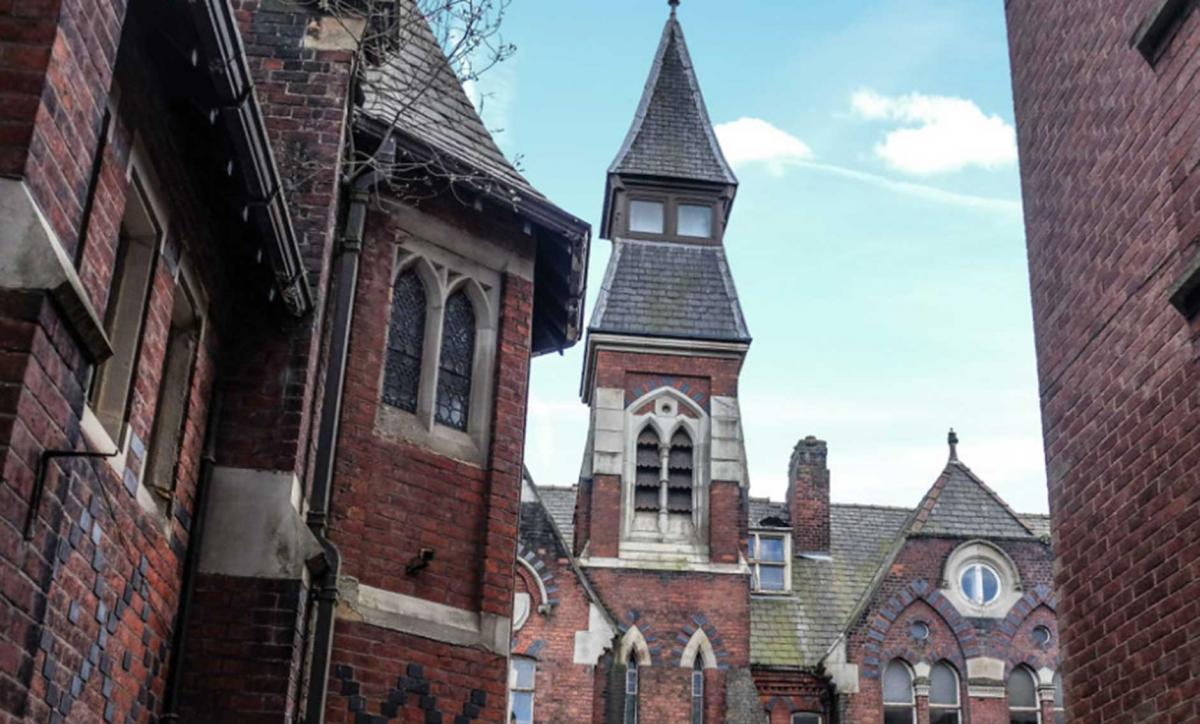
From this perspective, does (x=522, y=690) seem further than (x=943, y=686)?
No

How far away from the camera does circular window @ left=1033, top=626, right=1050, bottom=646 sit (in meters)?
28.2

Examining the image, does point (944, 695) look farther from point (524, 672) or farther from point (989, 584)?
point (524, 672)

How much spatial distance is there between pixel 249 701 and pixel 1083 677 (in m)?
4.92

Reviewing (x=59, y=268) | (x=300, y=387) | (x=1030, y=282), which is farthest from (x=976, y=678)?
(x=59, y=268)

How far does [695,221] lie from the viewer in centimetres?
3186

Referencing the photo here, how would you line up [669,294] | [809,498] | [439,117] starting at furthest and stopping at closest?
[809,498] → [669,294] → [439,117]

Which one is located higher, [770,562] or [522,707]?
[770,562]

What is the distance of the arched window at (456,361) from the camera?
11.9m

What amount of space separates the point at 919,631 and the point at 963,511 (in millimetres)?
2854

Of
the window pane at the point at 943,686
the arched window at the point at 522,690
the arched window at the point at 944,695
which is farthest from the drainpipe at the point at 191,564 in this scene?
the window pane at the point at 943,686

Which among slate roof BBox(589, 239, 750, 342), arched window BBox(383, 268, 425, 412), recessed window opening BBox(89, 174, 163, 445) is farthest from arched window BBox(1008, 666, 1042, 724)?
recessed window opening BBox(89, 174, 163, 445)

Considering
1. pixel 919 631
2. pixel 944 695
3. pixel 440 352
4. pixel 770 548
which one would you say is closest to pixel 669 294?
pixel 770 548

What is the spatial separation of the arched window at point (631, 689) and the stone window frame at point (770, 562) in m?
4.15

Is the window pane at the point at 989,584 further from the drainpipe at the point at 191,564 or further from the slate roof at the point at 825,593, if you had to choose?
the drainpipe at the point at 191,564
